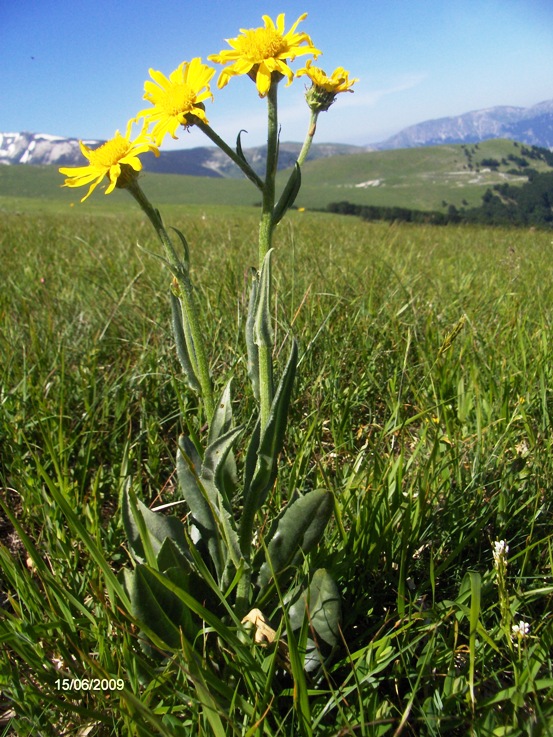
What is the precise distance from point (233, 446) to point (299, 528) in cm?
24

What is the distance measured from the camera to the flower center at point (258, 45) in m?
1.09

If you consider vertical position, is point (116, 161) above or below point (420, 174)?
below

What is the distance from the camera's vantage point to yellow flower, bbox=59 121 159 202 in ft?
3.74

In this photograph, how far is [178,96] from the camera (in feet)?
3.63

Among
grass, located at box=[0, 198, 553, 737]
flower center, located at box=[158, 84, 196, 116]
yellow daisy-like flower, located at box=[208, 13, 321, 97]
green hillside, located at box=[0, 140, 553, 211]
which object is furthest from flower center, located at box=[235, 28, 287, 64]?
green hillside, located at box=[0, 140, 553, 211]

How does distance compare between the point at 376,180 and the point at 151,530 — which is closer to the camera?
the point at 151,530

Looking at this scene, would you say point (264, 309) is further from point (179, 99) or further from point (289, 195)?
point (179, 99)

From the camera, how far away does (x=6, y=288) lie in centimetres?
333

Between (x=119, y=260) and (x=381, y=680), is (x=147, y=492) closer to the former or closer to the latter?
(x=381, y=680)

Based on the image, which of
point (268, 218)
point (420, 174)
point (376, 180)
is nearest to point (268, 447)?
point (268, 218)

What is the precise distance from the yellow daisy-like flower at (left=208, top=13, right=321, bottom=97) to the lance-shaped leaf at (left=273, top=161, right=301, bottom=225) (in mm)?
174

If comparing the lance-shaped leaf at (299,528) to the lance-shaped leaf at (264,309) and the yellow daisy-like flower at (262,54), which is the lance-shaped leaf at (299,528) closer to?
the lance-shaped leaf at (264,309)

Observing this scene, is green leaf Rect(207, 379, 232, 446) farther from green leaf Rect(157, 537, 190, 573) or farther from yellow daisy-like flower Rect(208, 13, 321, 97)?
yellow daisy-like flower Rect(208, 13, 321, 97)

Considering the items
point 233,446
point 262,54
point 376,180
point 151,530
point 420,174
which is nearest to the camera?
point 262,54
